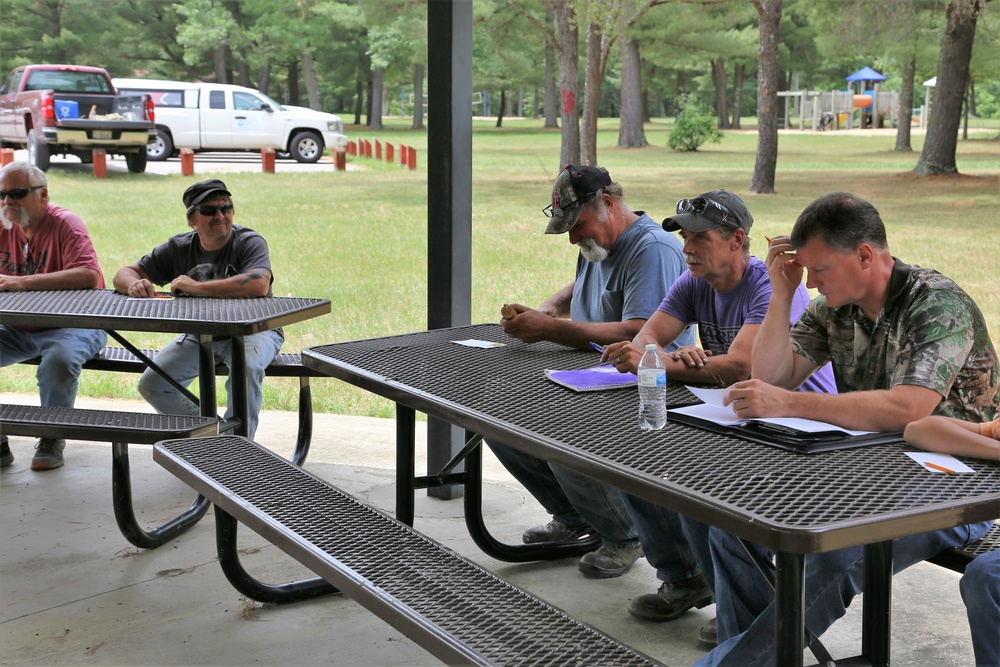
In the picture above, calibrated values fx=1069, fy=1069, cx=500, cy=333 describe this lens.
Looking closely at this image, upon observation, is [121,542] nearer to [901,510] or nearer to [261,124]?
[901,510]

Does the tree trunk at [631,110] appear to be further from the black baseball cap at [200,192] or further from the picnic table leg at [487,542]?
the picnic table leg at [487,542]

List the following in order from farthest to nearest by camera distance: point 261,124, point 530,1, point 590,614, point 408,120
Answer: point 408,120 < point 530,1 < point 261,124 < point 590,614

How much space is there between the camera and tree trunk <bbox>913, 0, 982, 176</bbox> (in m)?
14.6

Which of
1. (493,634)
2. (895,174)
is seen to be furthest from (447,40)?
(895,174)

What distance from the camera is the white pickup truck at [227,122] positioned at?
59.7 feet

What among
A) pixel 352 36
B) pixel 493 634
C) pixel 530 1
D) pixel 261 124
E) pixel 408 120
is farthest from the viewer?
pixel 408 120

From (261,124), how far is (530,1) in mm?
6126

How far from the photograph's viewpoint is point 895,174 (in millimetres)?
17188

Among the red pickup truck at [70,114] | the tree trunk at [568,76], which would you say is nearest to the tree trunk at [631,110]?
the tree trunk at [568,76]

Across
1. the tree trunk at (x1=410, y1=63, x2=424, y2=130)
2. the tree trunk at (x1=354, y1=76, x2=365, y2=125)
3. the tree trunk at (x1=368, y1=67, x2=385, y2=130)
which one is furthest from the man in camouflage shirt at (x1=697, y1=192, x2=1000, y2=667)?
the tree trunk at (x1=354, y1=76, x2=365, y2=125)

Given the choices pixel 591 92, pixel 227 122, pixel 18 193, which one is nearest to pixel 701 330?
pixel 18 193

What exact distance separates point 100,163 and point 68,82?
1302 millimetres

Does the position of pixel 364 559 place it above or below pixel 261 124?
below

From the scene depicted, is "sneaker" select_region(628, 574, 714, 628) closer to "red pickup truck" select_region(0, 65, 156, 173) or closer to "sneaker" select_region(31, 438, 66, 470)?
"sneaker" select_region(31, 438, 66, 470)
